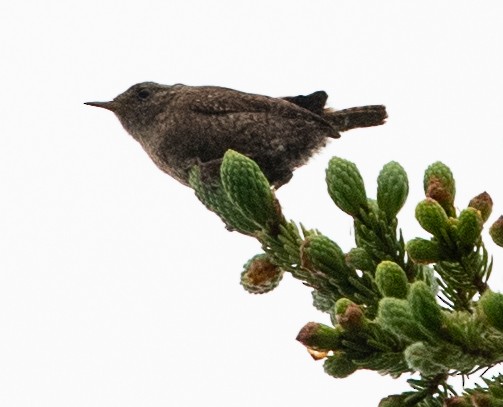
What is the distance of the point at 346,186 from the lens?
199cm

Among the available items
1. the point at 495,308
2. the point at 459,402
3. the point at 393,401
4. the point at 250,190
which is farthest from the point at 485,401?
the point at 250,190

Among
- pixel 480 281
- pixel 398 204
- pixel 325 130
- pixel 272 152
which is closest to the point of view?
pixel 480 281

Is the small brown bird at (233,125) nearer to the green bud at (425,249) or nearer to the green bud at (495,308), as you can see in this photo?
the green bud at (425,249)

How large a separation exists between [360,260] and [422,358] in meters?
0.38

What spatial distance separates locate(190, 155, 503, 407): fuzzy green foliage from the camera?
1576mm

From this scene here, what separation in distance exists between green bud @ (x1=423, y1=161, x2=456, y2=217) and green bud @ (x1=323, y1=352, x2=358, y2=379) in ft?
1.25

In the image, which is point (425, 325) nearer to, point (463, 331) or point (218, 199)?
point (463, 331)

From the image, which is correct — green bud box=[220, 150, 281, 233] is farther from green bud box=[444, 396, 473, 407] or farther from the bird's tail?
the bird's tail

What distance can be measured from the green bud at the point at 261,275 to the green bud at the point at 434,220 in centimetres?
73

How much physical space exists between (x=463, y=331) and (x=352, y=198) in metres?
0.49

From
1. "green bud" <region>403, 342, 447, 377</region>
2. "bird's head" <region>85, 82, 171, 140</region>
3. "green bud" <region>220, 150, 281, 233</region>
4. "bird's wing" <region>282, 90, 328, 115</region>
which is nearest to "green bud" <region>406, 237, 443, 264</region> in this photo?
"green bud" <region>403, 342, 447, 377</region>

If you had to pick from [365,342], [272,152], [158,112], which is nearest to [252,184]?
[365,342]

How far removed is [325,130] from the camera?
551cm

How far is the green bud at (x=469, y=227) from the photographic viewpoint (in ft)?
5.58
